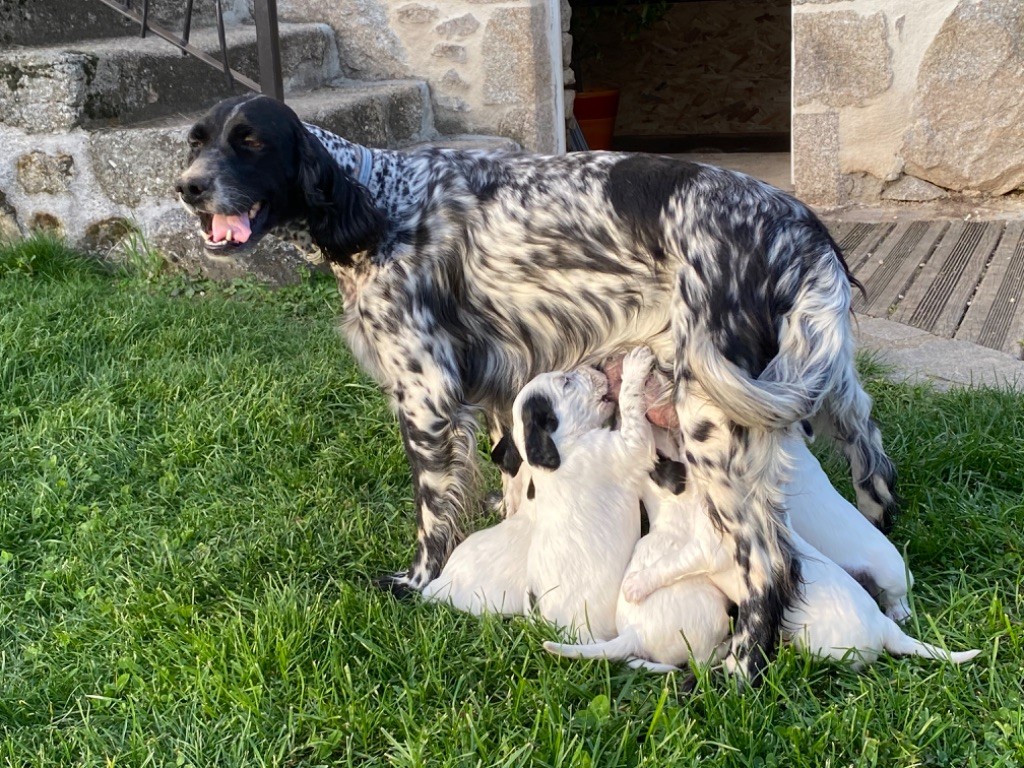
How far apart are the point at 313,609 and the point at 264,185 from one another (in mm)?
1070

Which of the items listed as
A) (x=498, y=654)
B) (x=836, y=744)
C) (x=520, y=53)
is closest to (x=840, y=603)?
(x=836, y=744)

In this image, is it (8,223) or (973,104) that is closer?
(8,223)

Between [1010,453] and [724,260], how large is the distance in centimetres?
127

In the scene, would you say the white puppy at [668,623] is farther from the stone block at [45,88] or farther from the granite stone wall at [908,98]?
the granite stone wall at [908,98]

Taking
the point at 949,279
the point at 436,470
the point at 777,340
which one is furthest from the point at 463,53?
the point at 777,340

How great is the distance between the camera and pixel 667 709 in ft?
6.72

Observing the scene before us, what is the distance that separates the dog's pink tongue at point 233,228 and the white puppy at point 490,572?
3.22 feet

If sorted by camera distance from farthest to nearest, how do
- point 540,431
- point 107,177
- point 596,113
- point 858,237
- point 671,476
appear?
point 596,113, point 858,237, point 107,177, point 540,431, point 671,476

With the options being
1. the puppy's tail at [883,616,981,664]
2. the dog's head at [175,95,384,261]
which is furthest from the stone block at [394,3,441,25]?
the puppy's tail at [883,616,981,664]

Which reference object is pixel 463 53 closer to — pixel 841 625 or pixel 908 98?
pixel 908 98

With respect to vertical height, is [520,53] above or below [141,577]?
above

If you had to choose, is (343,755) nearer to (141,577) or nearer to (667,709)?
(667,709)

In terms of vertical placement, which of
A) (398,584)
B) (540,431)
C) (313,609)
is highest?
(540,431)

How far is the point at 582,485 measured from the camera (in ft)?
7.79
